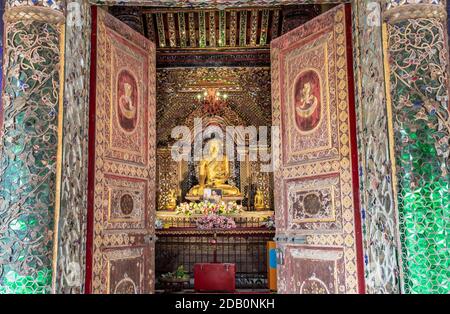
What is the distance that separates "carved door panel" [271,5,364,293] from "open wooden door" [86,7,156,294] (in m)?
1.40

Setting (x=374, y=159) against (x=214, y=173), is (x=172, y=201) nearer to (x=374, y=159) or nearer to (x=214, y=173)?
(x=214, y=173)

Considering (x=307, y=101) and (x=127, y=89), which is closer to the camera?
(x=307, y=101)

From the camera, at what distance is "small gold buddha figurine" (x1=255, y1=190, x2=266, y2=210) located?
32.4ft

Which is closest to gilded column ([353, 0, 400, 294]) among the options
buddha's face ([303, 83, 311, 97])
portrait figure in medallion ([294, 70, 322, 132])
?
portrait figure in medallion ([294, 70, 322, 132])

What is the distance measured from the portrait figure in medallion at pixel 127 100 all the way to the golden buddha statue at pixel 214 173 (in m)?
5.20

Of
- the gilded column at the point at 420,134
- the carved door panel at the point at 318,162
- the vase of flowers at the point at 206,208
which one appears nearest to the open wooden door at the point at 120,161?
the carved door panel at the point at 318,162

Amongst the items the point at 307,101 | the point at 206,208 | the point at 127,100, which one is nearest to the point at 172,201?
the point at 206,208

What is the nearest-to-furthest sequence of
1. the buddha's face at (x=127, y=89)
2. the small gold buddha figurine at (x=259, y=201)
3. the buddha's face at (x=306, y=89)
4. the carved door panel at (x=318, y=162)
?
the carved door panel at (x=318, y=162) → the buddha's face at (x=306, y=89) → the buddha's face at (x=127, y=89) → the small gold buddha figurine at (x=259, y=201)

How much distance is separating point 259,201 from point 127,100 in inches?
220

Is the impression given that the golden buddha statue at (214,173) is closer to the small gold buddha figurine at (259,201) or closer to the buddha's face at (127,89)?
the small gold buddha figurine at (259,201)

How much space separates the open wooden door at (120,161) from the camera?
420cm

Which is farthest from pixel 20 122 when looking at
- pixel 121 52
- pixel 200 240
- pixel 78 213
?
pixel 200 240

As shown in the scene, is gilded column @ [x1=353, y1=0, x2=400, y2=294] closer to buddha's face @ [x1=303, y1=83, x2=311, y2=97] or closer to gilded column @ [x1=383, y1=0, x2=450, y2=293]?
gilded column @ [x1=383, y1=0, x2=450, y2=293]

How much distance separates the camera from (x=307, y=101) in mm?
4707
